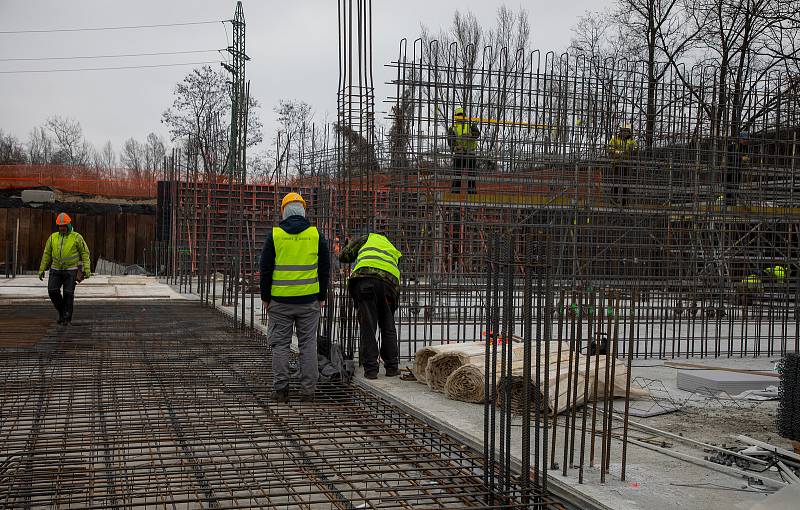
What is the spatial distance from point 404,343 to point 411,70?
13.2ft

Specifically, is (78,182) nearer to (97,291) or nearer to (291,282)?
(97,291)

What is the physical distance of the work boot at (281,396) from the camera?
7.16 meters

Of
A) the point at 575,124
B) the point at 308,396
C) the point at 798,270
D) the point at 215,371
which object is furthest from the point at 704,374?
the point at 575,124

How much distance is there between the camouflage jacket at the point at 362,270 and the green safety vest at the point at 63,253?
591 centimetres

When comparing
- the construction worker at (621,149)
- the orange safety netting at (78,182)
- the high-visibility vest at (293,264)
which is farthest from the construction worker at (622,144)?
the orange safety netting at (78,182)

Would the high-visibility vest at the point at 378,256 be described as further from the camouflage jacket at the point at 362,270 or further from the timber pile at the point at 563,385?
the timber pile at the point at 563,385

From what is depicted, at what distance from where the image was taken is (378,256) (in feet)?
27.6

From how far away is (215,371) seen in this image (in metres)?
8.59

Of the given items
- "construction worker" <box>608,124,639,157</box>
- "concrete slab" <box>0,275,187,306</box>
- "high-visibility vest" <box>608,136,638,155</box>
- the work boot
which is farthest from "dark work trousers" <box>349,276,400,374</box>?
"concrete slab" <box>0,275,187,306</box>

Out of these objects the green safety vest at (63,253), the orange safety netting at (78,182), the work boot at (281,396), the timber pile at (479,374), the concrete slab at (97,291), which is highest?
the orange safety netting at (78,182)

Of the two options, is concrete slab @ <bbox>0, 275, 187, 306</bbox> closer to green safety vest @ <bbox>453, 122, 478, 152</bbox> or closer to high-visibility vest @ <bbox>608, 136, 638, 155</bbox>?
green safety vest @ <bbox>453, 122, 478, 152</bbox>

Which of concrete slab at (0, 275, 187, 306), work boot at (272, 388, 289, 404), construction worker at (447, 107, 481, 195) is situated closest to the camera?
work boot at (272, 388, 289, 404)

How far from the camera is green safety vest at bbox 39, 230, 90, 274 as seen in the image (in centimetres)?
1251

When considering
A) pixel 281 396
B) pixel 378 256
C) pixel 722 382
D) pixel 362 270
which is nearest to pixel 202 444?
pixel 281 396
